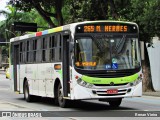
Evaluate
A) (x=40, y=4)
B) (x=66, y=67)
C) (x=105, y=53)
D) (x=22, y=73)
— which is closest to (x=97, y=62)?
(x=105, y=53)

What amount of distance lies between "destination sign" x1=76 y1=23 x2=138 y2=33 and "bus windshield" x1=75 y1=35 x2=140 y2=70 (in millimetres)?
251

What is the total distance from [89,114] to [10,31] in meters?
70.9

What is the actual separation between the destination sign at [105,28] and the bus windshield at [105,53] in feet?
0.82

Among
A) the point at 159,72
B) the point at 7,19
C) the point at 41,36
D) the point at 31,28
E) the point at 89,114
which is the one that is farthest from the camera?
the point at 7,19

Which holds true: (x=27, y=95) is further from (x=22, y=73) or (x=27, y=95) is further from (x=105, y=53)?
(x=105, y=53)

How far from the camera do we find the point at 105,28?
1642 cm

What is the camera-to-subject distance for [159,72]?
33.3 metres

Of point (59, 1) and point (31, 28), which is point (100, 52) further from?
point (31, 28)

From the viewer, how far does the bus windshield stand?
52.3 feet

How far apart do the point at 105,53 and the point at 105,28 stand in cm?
98

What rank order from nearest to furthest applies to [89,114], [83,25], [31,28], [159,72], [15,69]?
[89,114], [83,25], [15,69], [159,72], [31,28]

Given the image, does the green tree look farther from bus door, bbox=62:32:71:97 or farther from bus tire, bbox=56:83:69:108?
bus door, bbox=62:32:71:97

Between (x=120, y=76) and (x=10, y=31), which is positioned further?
(x=10, y=31)

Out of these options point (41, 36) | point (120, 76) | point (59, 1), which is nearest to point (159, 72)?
point (59, 1)
